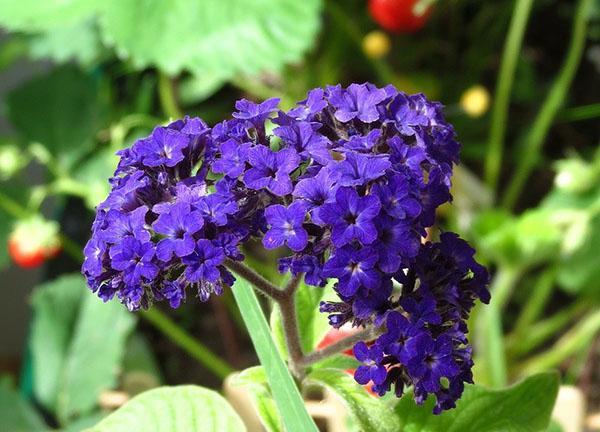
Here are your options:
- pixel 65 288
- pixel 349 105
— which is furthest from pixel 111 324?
pixel 349 105

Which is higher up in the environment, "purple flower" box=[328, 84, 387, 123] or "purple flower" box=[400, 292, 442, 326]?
"purple flower" box=[328, 84, 387, 123]

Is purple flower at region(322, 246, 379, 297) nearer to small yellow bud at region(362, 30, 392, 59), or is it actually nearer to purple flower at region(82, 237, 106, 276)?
purple flower at region(82, 237, 106, 276)

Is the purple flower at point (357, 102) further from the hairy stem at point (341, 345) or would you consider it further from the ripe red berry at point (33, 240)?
the ripe red berry at point (33, 240)

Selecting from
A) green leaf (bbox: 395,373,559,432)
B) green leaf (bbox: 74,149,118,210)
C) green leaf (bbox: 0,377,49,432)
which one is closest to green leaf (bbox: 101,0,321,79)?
green leaf (bbox: 74,149,118,210)

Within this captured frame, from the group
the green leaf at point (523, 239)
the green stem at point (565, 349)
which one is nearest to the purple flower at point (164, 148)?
the green leaf at point (523, 239)

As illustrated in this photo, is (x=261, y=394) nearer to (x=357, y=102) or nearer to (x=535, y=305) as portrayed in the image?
(x=357, y=102)

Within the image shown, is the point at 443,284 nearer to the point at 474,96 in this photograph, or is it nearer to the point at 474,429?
the point at 474,429

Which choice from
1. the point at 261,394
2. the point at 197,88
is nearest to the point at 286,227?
the point at 261,394
